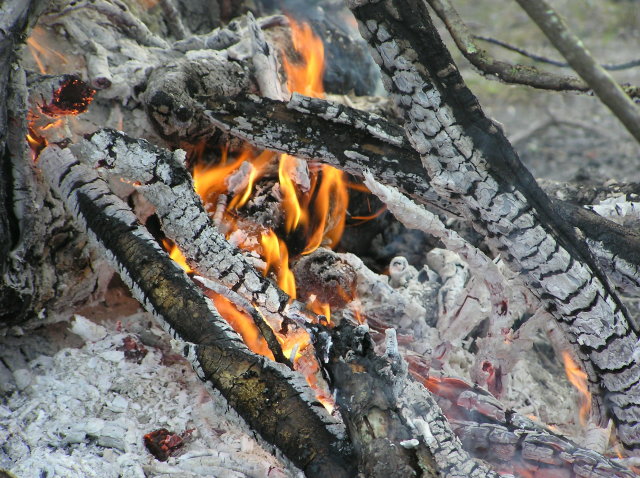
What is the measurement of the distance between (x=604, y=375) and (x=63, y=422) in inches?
74.3

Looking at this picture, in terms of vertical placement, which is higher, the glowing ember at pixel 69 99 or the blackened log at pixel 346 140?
the blackened log at pixel 346 140

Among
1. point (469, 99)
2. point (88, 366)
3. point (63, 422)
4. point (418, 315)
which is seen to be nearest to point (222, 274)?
point (88, 366)

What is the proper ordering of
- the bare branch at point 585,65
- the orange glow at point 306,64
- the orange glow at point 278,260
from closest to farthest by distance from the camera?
the bare branch at point 585,65
the orange glow at point 278,260
the orange glow at point 306,64

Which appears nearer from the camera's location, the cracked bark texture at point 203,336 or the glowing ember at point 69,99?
the cracked bark texture at point 203,336

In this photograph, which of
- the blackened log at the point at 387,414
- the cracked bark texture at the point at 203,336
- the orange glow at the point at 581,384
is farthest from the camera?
the orange glow at the point at 581,384

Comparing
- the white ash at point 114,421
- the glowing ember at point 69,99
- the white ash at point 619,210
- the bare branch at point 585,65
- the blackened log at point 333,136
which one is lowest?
the white ash at point 114,421

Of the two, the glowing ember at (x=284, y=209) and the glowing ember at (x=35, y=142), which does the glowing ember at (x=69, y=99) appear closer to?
the glowing ember at (x=35, y=142)

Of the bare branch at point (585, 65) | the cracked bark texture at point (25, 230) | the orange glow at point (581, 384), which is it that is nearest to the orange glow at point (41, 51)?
the cracked bark texture at point (25, 230)

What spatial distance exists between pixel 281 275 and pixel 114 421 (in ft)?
3.06

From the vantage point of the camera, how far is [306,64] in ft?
10.7

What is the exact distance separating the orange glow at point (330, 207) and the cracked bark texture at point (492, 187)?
42.0 inches

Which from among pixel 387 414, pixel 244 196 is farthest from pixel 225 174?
pixel 387 414

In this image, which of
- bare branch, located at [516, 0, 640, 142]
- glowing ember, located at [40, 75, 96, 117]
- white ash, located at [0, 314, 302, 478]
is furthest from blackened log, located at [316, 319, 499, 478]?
glowing ember, located at [40, 75, 96, 117]

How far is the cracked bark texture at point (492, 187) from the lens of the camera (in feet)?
5.34
